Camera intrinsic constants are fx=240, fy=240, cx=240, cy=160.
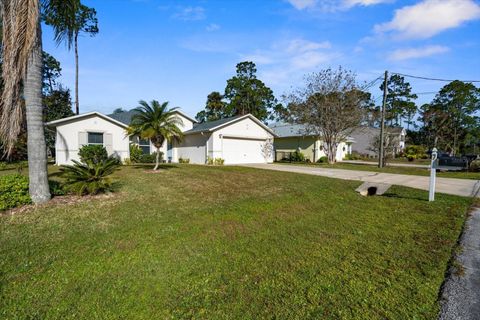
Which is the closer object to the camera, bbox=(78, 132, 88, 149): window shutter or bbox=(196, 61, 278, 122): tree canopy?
bbox=(78, 132, 88, 149): window shutter

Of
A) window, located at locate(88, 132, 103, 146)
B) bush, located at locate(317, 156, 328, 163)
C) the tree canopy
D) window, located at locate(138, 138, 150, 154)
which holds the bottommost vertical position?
bush, located at locate(317, 156, 328, 163)

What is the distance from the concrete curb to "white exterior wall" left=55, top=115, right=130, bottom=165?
1664 centimetres

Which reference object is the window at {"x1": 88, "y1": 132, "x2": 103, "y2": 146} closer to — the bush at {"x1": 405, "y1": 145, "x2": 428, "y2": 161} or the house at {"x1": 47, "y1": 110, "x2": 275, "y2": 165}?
the house at {"x1": 47, "y1": 110, "x2": 275, "y2": 165}

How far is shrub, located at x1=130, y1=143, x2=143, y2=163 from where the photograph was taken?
18273 millimetres

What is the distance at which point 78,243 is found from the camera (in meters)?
4.22

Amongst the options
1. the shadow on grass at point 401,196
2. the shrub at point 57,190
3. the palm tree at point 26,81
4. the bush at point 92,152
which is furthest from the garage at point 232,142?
the palm tree at point 26,81

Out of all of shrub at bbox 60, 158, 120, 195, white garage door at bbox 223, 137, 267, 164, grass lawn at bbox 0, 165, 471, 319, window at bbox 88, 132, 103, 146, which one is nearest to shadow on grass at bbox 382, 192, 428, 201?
grass lawn at bbox 0, 165, 471, 319

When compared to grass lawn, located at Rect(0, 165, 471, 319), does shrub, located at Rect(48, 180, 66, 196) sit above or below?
above

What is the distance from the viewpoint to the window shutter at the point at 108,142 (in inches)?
659

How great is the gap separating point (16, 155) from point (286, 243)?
20.3 meters

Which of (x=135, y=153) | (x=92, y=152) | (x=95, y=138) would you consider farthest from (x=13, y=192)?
(x=135, y=153)

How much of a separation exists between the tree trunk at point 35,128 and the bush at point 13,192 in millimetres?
134

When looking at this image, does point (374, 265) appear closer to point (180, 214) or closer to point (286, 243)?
point (286, 243)

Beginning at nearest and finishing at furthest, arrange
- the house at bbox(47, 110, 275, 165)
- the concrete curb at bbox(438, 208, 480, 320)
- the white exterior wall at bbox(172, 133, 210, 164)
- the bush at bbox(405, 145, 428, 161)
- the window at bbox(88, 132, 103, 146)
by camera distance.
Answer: the concrete curb at bbox(438, 208, 480, 320)
the house at bbox(47, 110, 275, 165)
the window at bbox(88, 132, 103, 146)
the white exterior wall at bbox(172, 133, 210, 164)
the bush at bbox(405, 145, 428, 161)
